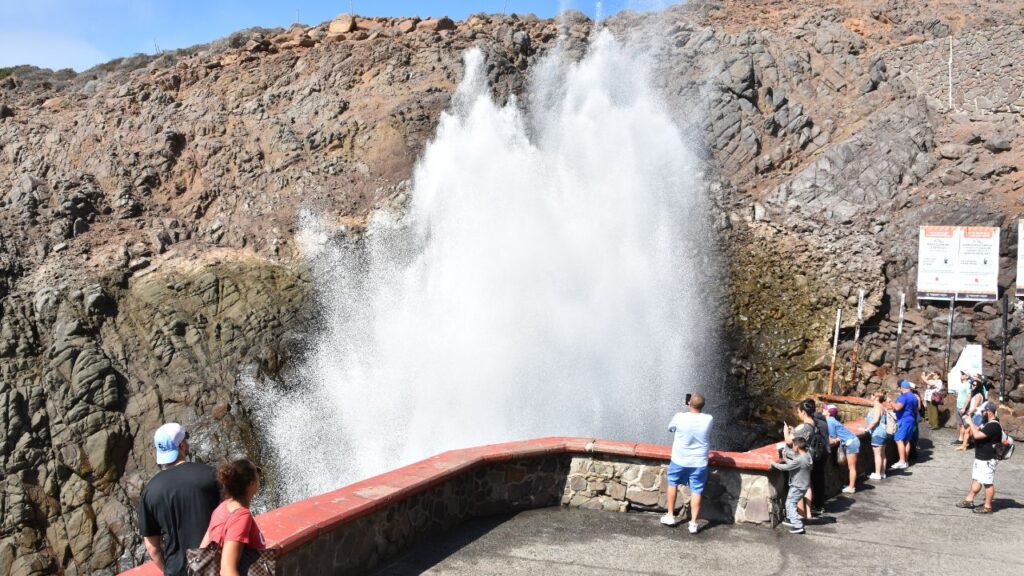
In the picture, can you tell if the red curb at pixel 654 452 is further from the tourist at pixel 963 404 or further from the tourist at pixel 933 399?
the tourist at pixel 933 399

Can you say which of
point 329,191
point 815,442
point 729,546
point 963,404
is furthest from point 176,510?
point 329,191

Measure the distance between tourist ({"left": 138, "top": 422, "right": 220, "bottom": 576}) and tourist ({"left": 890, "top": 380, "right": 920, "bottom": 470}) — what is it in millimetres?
10517

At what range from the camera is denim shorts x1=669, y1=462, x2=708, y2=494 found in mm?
7484

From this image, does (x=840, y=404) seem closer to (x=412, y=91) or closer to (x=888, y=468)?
(x=888, y=468)

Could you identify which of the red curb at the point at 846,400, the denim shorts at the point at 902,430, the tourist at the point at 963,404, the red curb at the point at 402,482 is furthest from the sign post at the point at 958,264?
the red curb at the point at 402,482

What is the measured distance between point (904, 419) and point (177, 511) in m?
→ 10.9

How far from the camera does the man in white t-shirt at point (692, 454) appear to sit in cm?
743

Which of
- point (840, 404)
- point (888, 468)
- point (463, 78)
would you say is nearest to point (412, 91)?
point (463, 78)

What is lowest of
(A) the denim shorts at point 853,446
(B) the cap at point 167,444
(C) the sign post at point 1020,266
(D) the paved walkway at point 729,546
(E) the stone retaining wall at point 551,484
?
(D) the paved walkway at point 729,546

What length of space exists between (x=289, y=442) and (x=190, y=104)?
798 inches

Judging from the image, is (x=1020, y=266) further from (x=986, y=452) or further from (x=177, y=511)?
(x=177, y=511)

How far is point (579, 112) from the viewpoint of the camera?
26359 millimetres

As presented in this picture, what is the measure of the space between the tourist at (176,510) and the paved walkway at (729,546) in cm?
229

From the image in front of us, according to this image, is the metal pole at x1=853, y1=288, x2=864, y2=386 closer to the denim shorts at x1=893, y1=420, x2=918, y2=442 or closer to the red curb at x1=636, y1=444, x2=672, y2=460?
the denim shorts at x1=893, y1=420, x2=918, y2=442
